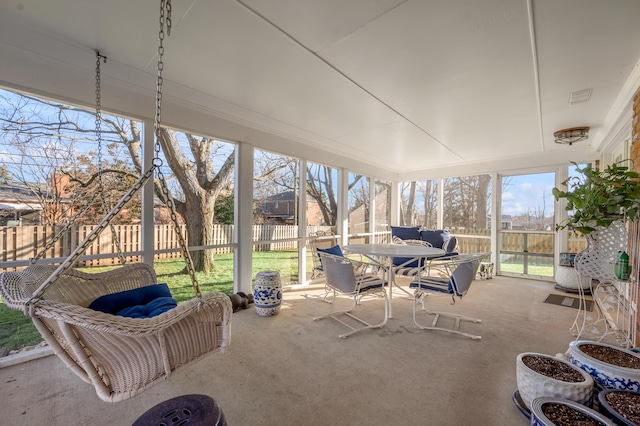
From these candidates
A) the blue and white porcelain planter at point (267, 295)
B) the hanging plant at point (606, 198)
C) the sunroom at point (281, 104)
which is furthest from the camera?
the blue and white porcelain planter at point (267, 295)

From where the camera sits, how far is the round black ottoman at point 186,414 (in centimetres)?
125

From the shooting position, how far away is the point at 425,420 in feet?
5.34

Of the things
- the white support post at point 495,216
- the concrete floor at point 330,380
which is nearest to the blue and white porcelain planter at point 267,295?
the concrete floor at point 330,380

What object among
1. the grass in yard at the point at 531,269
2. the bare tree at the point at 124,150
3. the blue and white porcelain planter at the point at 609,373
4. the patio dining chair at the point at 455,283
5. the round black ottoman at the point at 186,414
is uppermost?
the bare tree at the point at 124,150

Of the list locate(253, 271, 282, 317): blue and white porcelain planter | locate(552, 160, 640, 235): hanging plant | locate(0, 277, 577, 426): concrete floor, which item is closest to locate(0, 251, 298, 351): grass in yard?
locate(0, 277, 577, 426): concrete floor

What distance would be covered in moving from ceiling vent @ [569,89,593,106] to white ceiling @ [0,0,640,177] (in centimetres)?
6

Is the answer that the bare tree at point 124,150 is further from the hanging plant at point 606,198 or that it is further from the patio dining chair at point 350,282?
the hanging plant at point 606,198

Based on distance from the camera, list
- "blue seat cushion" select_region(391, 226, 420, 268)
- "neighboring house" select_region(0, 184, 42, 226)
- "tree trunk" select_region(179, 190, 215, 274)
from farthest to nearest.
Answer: "blue seat cushion" select_region(391, 226, 420, 268) → "tree trunk" select_region(179, 190, 215, 274) → "neighboring house" select_region(0, 184, 42, 226)

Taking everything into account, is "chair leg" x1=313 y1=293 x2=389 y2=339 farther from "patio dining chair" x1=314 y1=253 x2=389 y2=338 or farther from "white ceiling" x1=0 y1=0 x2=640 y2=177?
"white ceiling" x1=0 y1=0 x2=640 y2=177

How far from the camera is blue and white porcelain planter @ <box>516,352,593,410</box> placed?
1.47m

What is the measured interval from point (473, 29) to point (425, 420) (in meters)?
2.50

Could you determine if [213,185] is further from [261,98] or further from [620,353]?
[620,353]

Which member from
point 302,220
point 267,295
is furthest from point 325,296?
point 302,220

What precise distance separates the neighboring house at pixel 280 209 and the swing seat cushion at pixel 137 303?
6.95 feet
